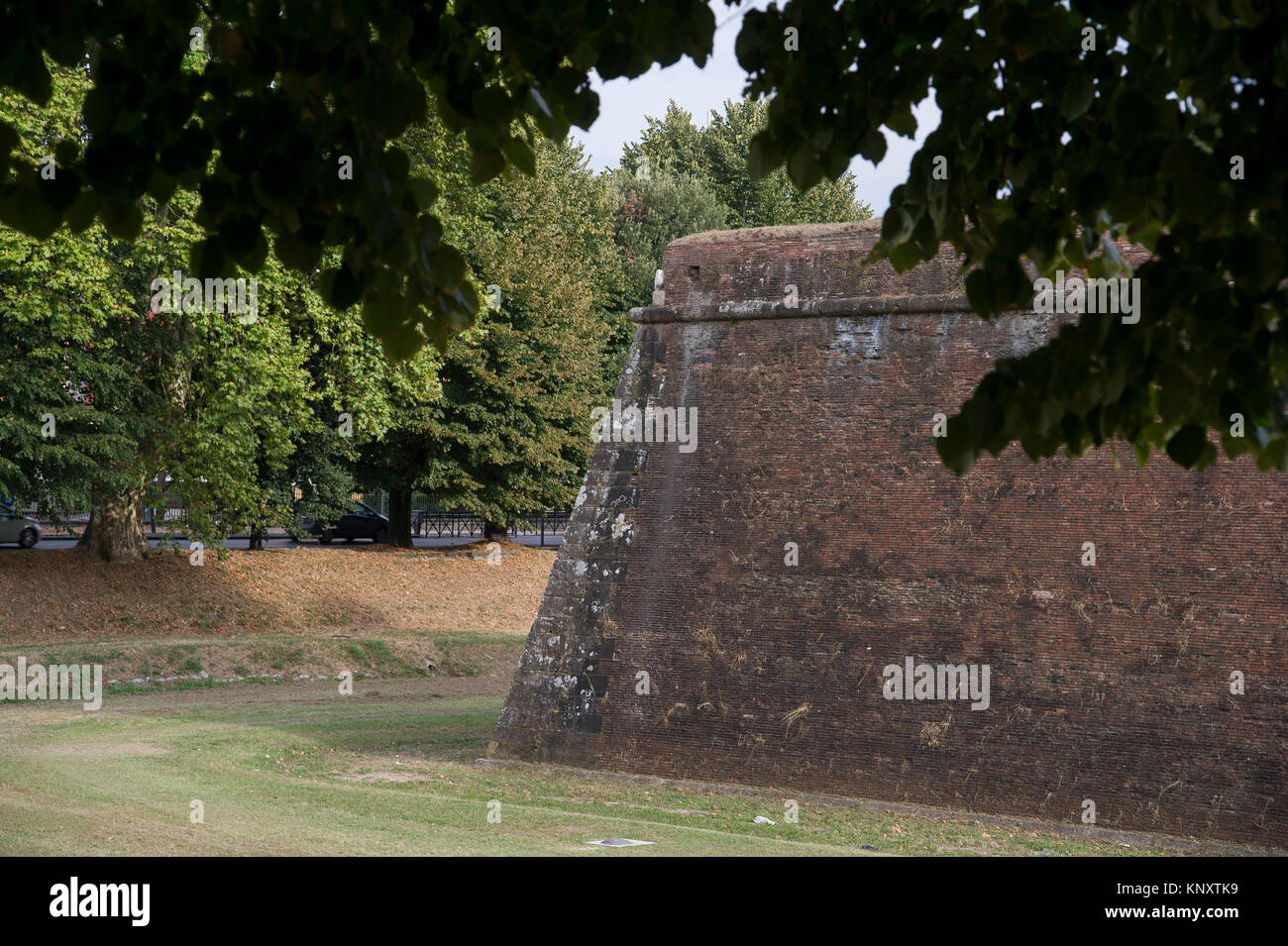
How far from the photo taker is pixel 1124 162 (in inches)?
161

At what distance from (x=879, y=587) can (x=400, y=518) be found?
25.6 m

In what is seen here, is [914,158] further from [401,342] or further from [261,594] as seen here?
[261,594]

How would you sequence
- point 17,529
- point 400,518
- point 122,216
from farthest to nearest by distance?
1. point 400,518
2. point 17,529
3. point 122,216

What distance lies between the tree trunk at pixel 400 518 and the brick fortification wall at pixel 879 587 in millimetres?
22271

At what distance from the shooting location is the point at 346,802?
13.4 metres

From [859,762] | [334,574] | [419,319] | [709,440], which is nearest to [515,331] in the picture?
[334,574]

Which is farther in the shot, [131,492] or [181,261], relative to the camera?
[131,492]

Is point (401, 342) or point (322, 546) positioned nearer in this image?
point (401, 342)

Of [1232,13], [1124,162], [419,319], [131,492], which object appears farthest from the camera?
[131,492]

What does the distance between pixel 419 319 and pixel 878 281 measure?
11.2m

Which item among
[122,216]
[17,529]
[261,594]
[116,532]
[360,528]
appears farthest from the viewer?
[360,528]

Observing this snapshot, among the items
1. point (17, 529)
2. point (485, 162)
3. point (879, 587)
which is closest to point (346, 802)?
→ point (879, 587)

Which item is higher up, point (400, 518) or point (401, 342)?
point (400, 518)

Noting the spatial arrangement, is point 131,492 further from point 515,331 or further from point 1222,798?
point 1222,798
